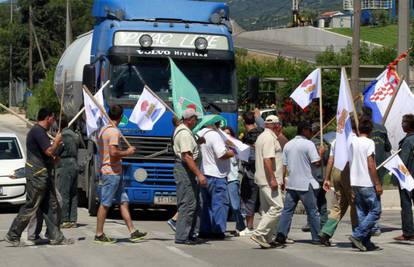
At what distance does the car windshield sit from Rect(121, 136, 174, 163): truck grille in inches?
161

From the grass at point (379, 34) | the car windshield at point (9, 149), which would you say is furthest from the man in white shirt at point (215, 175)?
the grass at point (379, 34)

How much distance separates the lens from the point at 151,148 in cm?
1689

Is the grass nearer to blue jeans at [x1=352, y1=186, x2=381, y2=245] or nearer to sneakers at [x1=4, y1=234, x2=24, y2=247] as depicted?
blue jeans at [x1=352, y1=186, x2=381, y2=245]

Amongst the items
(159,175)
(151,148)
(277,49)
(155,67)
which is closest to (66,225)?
(159,175)

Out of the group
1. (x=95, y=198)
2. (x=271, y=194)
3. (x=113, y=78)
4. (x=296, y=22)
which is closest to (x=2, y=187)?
(x=95, y=198)

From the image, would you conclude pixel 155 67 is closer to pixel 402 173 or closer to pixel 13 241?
pixel 13 241

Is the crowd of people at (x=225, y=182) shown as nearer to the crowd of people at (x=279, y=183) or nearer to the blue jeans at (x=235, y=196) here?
the crowd of people at (x=279, y=183)

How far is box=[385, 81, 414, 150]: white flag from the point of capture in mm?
15320

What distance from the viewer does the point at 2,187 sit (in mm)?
18594

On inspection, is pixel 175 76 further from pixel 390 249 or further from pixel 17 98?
pixel 17 98

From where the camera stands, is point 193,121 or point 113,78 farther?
point 113,78

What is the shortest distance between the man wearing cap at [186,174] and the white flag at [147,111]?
1.48 meters

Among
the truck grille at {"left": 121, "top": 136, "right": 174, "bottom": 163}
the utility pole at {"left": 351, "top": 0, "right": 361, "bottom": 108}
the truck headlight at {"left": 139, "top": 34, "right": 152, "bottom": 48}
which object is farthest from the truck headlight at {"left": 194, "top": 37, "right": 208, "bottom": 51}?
the utility pole at {"left": 351, "top": 0, "right": 361, "bottom": 108}

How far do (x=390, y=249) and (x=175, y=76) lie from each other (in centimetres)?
423
